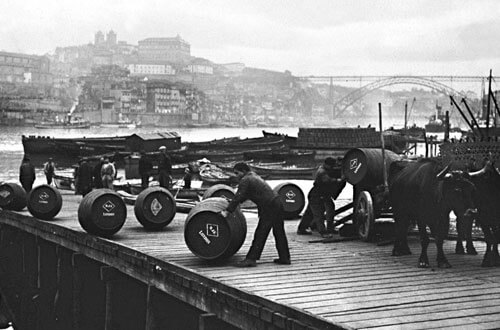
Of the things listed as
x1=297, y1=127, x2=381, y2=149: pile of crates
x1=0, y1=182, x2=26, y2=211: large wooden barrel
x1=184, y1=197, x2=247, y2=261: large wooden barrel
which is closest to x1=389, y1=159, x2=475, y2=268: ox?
x1=184, y1=197, x2=247, y2=261: large wooden barrel

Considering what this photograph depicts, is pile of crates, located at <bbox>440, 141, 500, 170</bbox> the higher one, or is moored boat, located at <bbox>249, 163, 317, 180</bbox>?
pile of crates, located at <bbox>440, 141, 500, 170</bbox>

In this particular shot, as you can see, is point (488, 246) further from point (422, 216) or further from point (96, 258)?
point (96, 258)

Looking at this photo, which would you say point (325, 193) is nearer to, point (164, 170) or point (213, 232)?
point (213, 232)

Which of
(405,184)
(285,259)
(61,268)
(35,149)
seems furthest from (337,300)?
(35,149)

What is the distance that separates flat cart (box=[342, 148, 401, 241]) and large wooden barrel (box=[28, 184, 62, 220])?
→ 8.44 meters

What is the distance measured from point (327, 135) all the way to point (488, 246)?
63.1 meters

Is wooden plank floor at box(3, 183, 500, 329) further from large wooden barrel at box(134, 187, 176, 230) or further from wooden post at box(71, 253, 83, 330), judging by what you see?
large wooden barrel at box(134, 187, 176, 230)

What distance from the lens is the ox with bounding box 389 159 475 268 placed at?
12.7 metres

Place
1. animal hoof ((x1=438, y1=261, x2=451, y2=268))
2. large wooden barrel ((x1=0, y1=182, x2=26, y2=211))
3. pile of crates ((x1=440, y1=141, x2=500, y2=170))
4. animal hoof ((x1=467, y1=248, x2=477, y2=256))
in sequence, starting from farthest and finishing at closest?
large wooden barrel ((x1=0, y1=182, x2=26, y2=211)) < animal hoof ((x1=467, y1=248, x2=477, y2=256)) < pile of crates ((x1=440, y1=141, x2=500, y2=170)) < animal hoof ((x1=438, y1=261, x2=451, y2=268))

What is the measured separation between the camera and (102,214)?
17.3 m

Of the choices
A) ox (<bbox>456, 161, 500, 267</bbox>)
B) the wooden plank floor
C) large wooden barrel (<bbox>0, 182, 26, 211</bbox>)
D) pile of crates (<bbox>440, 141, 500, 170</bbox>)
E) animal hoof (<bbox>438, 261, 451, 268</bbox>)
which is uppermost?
pile of crates (<bbox>440, 141, 500, 170</bbox>)

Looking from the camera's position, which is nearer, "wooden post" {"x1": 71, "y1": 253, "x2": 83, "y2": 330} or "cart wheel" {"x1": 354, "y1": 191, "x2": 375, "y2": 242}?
"cart wheel" {"x1": 354, "y1": 191, "x2": 375, "y2": 242}

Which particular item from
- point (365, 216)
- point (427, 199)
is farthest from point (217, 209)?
point (365, 216)

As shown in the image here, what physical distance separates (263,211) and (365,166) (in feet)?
12.4
